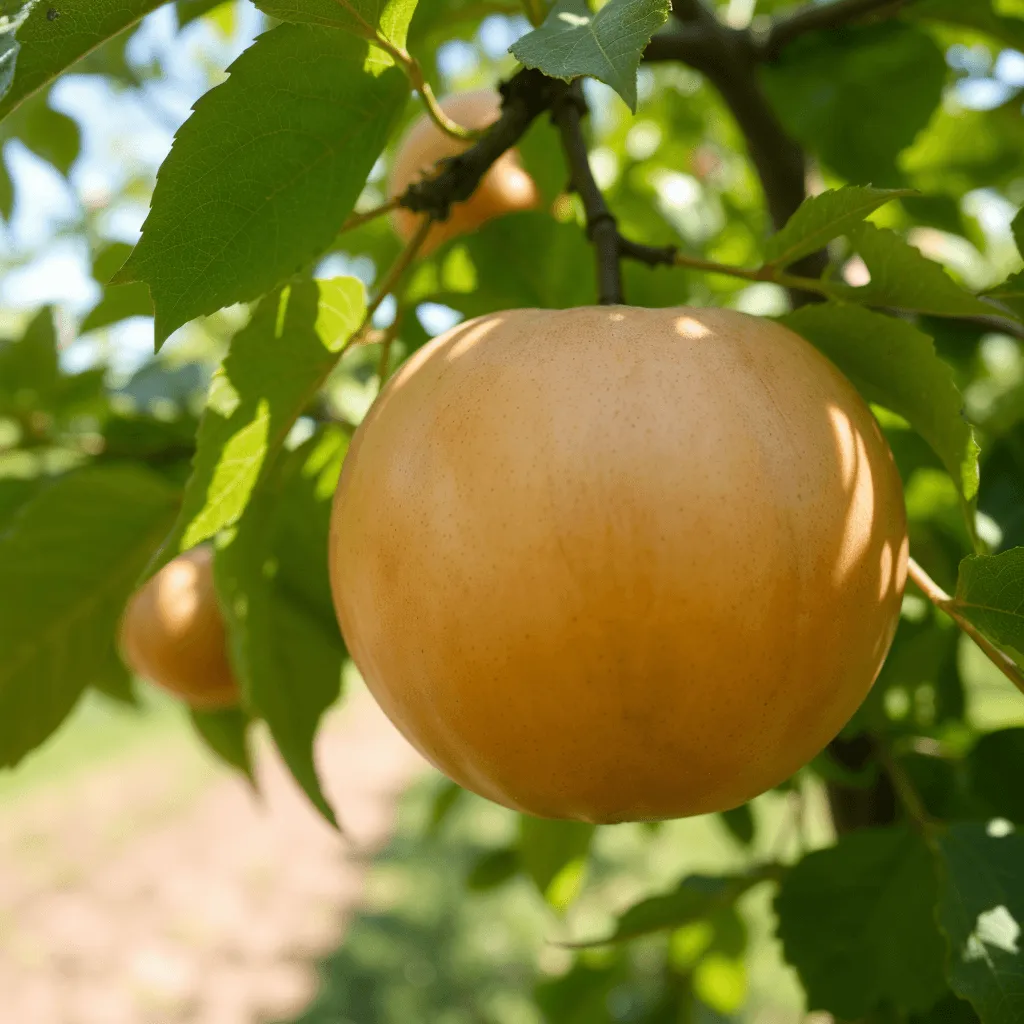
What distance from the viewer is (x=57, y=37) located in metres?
0.42

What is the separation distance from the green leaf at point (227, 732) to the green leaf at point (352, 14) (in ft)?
2.20

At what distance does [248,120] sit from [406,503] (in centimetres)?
19

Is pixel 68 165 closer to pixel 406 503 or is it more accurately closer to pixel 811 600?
pixel 406 503

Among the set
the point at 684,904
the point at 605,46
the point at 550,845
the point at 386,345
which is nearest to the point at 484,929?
the point at 550,845

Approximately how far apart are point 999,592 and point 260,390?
0.34 metres

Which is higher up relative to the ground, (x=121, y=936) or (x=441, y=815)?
(x=441, y=815)

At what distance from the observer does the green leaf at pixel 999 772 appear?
0.76m

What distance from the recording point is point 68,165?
86cm

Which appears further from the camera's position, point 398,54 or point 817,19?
point 817,19

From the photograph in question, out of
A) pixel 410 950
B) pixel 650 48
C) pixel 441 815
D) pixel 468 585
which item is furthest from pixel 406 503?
pixel 410 950

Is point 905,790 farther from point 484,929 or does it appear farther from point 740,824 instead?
point 484,929

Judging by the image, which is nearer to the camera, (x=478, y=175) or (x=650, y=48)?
(x=478, y=175)

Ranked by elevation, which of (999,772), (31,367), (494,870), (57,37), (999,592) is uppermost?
(57,37)

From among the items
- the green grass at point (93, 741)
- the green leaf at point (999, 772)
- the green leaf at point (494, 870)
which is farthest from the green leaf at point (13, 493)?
the green grass at point (93, 741)
